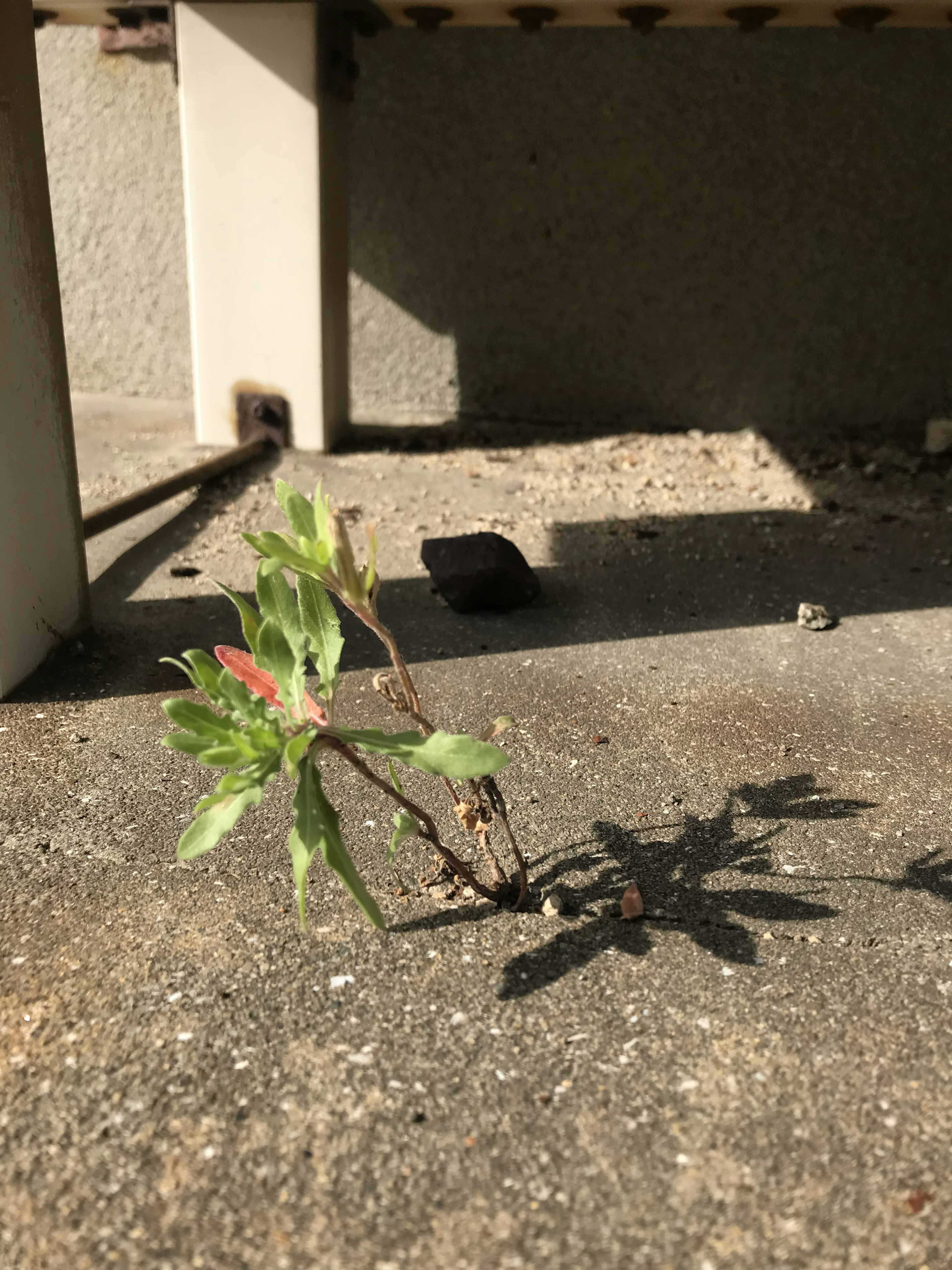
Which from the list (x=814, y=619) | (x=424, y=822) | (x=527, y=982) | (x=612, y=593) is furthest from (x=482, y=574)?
(x=527, y=982)

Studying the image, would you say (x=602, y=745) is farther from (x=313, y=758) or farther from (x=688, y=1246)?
(x=688, y=1246)

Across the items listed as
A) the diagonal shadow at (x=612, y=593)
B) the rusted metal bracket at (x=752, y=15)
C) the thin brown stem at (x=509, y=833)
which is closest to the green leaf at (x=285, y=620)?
the thin brown stem at (x=509, y=833)

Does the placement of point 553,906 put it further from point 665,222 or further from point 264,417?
point 665,222

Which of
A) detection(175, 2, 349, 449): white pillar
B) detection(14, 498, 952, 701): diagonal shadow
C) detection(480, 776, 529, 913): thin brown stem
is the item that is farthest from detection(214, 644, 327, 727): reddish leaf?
detection(175, 2, 349, 449): white pillar

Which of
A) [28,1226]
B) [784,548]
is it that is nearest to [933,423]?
[784,548]

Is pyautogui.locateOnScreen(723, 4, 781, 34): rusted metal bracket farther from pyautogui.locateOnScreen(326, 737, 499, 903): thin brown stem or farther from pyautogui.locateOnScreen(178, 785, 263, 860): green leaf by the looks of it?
pyautogui.locateOnScreen(178, 785, 263, 860): green leaf

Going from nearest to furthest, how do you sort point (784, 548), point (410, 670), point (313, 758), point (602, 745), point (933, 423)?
1. point (313, 758)
2. point (602, 745)
3. point (410, 670)
4. point (784, 548)
5. point (933, 423)

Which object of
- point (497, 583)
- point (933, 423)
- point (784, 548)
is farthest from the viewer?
point (933, 423)

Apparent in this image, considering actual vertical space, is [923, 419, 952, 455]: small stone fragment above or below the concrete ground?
above
